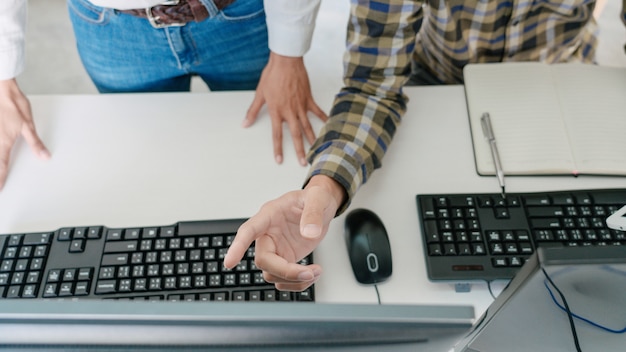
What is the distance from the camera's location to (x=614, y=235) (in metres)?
0.74

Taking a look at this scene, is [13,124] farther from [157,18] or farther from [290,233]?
[290,233]

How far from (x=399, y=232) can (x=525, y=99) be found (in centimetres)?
33

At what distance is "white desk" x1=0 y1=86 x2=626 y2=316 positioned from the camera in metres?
0.76

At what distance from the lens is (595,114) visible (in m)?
0.87

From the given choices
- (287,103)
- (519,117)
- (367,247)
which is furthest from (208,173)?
(519,117)

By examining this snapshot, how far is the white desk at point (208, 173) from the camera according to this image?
2.50ft

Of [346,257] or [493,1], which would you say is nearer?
[346,257]

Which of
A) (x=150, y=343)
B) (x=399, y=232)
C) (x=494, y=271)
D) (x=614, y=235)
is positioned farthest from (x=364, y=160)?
(x=150, y=343)

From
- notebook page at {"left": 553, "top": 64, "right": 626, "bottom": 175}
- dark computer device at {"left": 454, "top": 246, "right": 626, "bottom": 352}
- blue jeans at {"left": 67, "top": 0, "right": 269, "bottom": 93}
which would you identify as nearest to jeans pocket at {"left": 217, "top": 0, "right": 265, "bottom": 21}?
blue jeans at {"left": 67, "top": 0, "right": 269, "bottom": 93}

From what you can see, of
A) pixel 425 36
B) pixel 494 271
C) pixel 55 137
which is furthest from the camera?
pixel 425 36

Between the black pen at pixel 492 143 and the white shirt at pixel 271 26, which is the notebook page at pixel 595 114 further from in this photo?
the white shirt at pixel 271 26

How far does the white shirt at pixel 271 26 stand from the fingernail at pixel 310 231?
0.39 meters

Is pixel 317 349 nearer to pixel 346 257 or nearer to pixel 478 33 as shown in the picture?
pixel 346 257

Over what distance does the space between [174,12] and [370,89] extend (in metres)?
0.34
